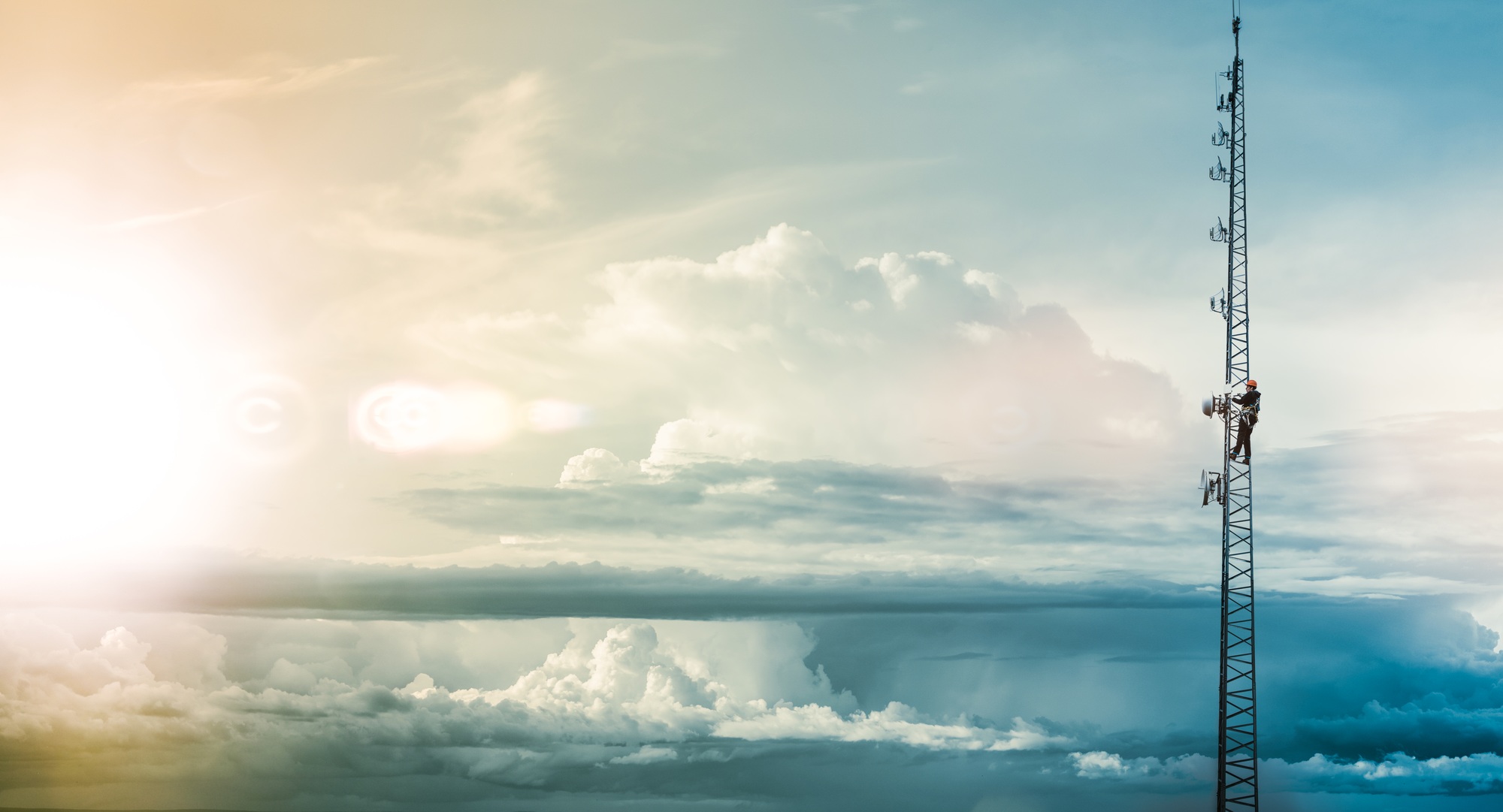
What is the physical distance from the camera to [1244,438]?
287 ft

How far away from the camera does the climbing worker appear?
283 ft

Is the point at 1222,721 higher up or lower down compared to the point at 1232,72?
lower down

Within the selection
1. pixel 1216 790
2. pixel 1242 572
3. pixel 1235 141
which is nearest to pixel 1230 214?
pixel 1235 141

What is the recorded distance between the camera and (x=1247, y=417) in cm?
8675

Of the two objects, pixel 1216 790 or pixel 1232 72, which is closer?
pixel 1216 790

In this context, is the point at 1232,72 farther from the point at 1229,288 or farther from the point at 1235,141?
the point at 1229,288

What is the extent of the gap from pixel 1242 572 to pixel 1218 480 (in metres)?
7.19

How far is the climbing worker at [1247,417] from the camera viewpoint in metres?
86.4

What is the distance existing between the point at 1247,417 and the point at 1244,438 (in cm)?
178

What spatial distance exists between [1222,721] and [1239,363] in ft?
89.8

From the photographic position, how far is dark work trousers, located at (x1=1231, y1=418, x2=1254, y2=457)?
87.0 metres

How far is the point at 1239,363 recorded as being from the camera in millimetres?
89875

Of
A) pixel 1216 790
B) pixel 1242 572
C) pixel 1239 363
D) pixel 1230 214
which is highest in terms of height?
pixel 1230 214

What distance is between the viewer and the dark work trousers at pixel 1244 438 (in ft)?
285
